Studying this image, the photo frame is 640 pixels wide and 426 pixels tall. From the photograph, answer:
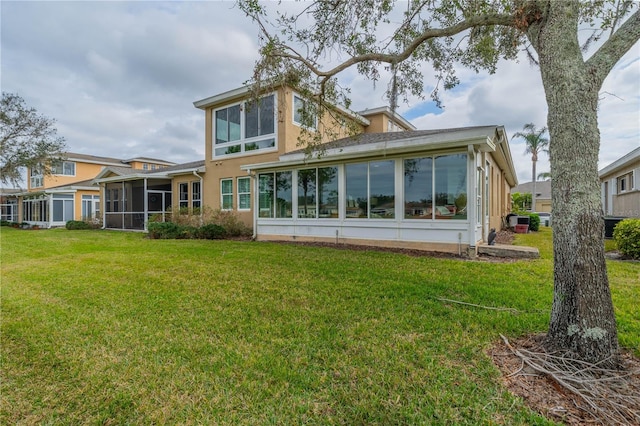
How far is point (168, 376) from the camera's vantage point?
288 centimetres

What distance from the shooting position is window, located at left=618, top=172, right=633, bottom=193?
14.9 m

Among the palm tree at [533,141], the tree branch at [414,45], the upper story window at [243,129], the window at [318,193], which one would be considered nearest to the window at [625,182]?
the window at [318,193]

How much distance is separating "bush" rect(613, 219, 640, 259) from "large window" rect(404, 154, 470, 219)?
4081 mm

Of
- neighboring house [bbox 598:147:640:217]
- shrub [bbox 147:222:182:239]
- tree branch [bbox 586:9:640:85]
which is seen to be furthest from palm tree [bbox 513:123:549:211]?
tree branch [bbox 586:9:640:85]

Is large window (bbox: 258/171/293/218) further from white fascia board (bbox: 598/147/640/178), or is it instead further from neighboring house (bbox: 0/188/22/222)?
neighboring house (bbox: 0/188/22/222)

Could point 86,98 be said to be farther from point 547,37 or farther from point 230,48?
point 547,37

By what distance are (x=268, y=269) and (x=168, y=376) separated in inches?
162

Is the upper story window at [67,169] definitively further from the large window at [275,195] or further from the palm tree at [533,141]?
the palm tree at [533,141]

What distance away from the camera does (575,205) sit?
2.93m

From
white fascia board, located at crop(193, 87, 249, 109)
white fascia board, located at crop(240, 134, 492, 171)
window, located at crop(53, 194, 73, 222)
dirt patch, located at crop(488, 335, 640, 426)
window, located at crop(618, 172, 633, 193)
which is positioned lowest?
dirt patch, located at crop(488, 335, 640, 426)

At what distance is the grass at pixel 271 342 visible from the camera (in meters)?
2.46

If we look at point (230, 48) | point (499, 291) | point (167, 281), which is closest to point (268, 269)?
point (167, 281)

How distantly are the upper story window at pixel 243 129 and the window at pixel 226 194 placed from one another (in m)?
1.47

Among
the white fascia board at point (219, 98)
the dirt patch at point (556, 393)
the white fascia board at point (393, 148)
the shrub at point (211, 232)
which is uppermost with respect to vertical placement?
the white fascia board at point (219, 98)
